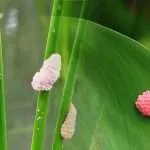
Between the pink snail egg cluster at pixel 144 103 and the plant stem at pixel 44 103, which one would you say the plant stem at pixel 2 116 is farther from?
the pink snail egg cluster at pixel 144 103

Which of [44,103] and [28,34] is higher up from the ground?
[28,34]

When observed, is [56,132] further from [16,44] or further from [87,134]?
[16,44]

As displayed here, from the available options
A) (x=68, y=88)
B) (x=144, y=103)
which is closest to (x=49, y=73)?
(x=68, y=88)


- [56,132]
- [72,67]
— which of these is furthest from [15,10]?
[56,132]

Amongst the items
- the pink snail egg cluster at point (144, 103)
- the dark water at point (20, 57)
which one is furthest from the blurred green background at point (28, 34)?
the pink snail egg cluster at point (144, 103)

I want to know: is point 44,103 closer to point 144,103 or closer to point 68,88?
point 68,88
